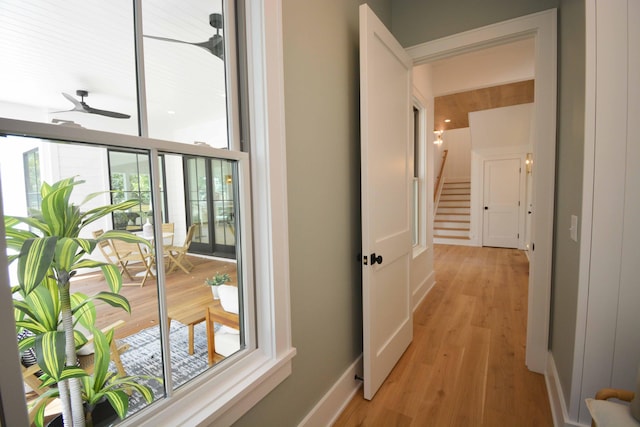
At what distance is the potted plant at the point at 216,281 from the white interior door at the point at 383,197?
796 millimetres

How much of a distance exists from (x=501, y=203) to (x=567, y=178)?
5.57 meters

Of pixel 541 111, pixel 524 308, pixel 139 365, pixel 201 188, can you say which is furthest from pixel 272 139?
pixel 524 308

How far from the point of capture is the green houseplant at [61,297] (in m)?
0.64

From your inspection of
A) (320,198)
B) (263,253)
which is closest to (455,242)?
(320,198)

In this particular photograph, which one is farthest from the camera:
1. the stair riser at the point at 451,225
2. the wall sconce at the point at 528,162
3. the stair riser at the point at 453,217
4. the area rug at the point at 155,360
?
the stair riser at the point at 453,217

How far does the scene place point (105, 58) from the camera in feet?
2.59

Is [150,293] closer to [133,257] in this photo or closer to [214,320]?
[133,257]

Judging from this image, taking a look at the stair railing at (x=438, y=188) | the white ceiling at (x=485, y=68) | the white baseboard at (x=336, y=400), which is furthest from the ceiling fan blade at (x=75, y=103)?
the stair railing at (x=438, y=188)

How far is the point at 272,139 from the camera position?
1138 millimetres

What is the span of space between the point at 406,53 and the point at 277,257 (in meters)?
1.86

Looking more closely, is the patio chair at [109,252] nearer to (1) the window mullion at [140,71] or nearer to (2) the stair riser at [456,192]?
(1) the window mullion at [140,71]

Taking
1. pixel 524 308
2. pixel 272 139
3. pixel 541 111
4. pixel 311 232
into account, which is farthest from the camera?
pixel 524 308

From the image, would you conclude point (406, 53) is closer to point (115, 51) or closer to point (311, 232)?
point (311, 232)

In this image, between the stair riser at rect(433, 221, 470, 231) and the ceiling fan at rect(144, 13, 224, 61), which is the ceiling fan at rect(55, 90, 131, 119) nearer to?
the ceiling fan at rect(144, 13, 224, 61)
